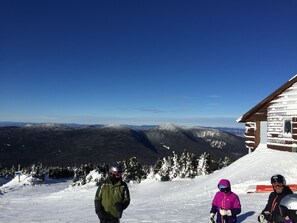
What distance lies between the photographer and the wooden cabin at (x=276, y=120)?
76.8ft

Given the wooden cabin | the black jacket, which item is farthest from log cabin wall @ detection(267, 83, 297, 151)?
the black jacket

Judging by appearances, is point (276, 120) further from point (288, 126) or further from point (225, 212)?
point (225, 212)

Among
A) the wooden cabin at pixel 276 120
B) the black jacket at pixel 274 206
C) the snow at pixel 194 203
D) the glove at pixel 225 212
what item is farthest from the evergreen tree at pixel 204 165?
the black jacket at pixel 274 206

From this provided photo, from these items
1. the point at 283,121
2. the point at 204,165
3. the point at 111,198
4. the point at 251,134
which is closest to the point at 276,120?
the point at 283,121

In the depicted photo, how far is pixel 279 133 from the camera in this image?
80.1ft

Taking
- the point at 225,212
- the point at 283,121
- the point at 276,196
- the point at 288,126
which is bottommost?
the point at 225,212

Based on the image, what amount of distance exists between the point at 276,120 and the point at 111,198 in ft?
66.0

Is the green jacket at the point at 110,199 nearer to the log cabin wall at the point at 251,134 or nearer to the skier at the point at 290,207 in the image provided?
the skier at the point at 290,207

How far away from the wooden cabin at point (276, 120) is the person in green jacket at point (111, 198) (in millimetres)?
18944

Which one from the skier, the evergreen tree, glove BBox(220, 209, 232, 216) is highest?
the skier

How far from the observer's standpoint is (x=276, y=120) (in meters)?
24.7

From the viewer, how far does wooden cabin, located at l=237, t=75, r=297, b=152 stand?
2342cm

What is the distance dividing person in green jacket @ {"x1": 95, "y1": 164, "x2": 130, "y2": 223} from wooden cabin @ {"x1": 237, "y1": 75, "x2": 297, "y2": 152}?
18.9 meters

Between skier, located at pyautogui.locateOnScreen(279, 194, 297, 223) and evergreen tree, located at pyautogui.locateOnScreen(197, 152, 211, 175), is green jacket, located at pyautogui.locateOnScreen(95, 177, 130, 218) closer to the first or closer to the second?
skier, located at pyautogui.locateOnScreen(279, 194, 297, 223)
